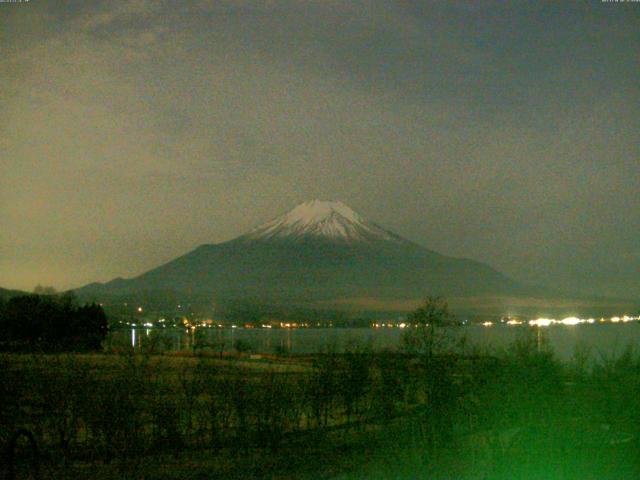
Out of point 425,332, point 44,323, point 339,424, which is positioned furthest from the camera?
point 44,323

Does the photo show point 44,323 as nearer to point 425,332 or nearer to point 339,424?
point 339,424

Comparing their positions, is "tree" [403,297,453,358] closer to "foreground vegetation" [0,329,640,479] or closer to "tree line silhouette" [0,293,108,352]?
"foreground vegetation" [0,329,640,479]

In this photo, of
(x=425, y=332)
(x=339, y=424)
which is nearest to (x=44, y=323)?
(x=339, y=424)

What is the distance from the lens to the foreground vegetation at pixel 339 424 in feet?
31.6

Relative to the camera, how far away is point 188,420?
11930 mm

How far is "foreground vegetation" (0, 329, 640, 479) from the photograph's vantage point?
9.62 metres

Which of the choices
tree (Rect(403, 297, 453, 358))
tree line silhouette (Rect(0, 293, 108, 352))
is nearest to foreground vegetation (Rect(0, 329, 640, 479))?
tree (Rect(403, 297, 453, 358))

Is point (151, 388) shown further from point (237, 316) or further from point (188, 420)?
point (237, 316)

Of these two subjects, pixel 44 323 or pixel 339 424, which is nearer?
pixel 339 424

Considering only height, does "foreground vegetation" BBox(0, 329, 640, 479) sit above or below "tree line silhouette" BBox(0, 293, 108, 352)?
below

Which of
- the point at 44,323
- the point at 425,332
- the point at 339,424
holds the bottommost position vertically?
the point at 339,424

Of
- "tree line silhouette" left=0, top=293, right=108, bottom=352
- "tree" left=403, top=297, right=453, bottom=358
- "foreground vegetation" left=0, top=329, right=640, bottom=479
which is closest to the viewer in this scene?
"foreground vegetation" left=0, top=329, right=640, bottom=479

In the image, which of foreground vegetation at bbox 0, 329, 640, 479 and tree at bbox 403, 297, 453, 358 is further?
tree at bbox 403, 297, 453, 358

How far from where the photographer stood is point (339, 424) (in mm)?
14164
